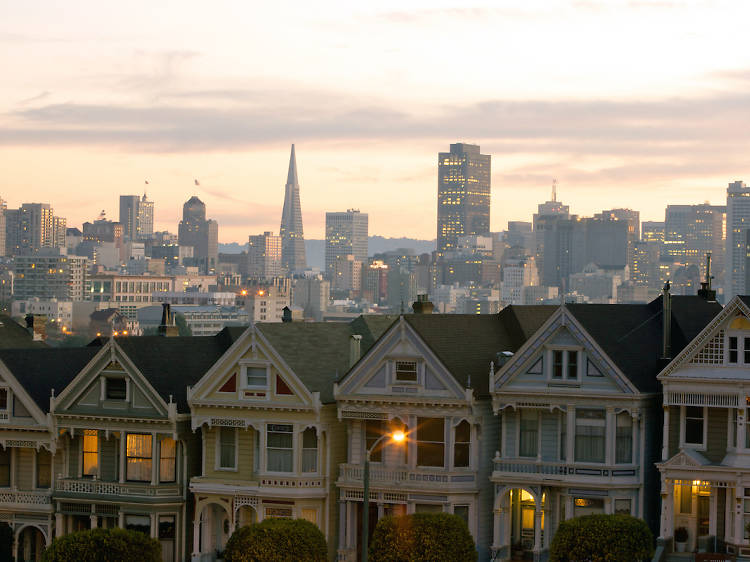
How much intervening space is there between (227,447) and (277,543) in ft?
16.4

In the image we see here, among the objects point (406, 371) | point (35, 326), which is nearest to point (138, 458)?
point (406, 371)

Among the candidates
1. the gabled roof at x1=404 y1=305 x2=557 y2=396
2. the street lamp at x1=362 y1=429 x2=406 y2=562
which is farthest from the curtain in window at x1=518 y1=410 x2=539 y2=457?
the street lamp at x1=362 y1=429 x2=406 y2=562

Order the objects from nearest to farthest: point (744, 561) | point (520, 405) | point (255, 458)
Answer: point (744, 561) → point (520, 405) → point (255, 458)

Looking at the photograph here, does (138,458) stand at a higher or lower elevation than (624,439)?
lower

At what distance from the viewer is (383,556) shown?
1957 inches

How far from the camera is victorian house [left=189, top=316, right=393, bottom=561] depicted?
52812 millimetres

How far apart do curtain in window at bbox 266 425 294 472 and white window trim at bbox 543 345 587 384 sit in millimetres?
7876

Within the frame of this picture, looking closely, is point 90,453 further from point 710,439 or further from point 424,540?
point 710,439

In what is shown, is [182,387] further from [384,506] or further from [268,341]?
[384,506]

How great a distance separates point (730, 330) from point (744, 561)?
5.77m

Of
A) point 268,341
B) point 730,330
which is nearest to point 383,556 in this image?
point 268,341

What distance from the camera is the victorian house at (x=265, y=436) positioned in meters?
52.8

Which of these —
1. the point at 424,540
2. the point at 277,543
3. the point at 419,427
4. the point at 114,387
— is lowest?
the point at 277,543

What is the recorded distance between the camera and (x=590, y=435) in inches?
1949
